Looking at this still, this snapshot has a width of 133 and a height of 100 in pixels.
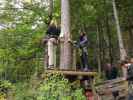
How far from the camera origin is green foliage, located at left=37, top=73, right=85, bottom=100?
12.6 meters

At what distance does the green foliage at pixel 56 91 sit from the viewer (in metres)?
12.6

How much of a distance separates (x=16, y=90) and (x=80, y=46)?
436 cm

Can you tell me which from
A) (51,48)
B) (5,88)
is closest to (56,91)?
(51,48)

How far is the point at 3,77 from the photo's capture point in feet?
79.6

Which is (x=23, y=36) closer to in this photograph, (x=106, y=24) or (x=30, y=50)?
(x=30, y=50)

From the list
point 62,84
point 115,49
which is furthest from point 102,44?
point 62,84

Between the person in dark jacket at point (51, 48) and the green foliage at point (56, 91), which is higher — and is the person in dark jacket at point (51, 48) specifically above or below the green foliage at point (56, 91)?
above

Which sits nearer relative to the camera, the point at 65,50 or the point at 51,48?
the point at 51,48

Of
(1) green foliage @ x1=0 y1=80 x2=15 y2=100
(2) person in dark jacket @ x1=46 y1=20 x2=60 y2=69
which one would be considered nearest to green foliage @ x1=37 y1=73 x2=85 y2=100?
(2) person in dark jacket @ x1=46 y1=20 x2=60 y2=69

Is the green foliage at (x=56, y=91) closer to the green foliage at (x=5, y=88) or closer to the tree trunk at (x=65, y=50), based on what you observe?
the tree trunk at (x=65, y=50)

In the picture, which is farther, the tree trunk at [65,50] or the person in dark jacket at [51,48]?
the tree trunk at [65,50]

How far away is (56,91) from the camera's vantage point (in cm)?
1270

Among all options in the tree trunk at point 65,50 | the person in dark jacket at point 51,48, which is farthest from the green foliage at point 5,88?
the person in dark jacket at point 51,48

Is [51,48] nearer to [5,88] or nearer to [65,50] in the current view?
[65,50]
